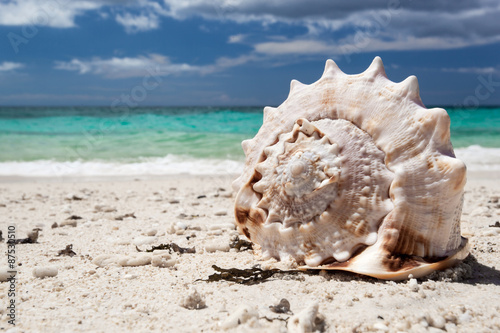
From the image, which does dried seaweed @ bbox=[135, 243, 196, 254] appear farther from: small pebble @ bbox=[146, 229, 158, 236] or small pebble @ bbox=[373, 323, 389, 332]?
small pebble @ bbox=[373, 323, 389, 332]

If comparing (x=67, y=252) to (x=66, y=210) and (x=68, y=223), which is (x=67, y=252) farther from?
(x=66, y=210)

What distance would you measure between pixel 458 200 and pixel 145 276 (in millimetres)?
1979

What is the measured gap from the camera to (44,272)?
2758mm

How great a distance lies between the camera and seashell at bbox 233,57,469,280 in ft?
8.16

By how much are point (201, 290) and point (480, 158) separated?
10999 mm

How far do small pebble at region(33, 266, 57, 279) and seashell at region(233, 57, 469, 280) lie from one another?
1332mm

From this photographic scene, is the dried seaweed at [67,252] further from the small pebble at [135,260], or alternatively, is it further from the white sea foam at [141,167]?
the white sea foam at [141,167]

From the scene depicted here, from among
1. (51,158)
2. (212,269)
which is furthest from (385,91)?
(51,158)

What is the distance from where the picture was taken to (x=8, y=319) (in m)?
2.14

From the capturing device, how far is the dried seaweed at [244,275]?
2.64m

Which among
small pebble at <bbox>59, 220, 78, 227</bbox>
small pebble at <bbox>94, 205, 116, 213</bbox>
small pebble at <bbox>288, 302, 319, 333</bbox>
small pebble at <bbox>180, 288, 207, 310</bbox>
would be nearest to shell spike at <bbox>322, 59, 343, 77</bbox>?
small pebble at <bbox>288, 302, 319, 333</bbox>

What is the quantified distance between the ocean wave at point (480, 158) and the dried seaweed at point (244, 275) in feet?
28.0

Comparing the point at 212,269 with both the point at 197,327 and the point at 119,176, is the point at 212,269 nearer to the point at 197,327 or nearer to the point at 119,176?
the point at 197,327

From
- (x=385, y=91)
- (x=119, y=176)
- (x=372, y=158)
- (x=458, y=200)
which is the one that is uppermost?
(x=385, y=91)
